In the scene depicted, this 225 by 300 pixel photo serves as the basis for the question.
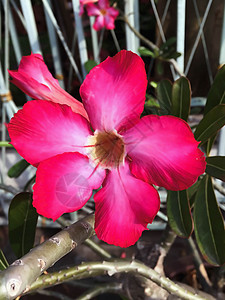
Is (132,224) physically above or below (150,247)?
above

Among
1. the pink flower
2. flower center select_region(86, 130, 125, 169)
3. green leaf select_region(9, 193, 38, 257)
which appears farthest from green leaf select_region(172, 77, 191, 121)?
the pink flower

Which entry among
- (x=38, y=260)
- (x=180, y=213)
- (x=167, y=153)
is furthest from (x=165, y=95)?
(x=38, y=260)

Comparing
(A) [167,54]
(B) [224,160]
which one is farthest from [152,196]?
(A) [167,54]

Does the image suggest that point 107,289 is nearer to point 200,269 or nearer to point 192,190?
point 200,269

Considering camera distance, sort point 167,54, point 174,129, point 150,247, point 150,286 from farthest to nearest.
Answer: point 167,54, point 150,247, point 150,286, point 174,129

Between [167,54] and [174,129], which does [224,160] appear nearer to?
[174,129]

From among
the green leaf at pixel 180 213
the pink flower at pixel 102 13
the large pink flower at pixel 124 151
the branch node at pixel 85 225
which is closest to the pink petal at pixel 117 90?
the large pink flower at pixel 124 151

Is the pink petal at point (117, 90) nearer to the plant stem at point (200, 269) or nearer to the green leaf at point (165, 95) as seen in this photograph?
the green leaf at point (165, 95)
